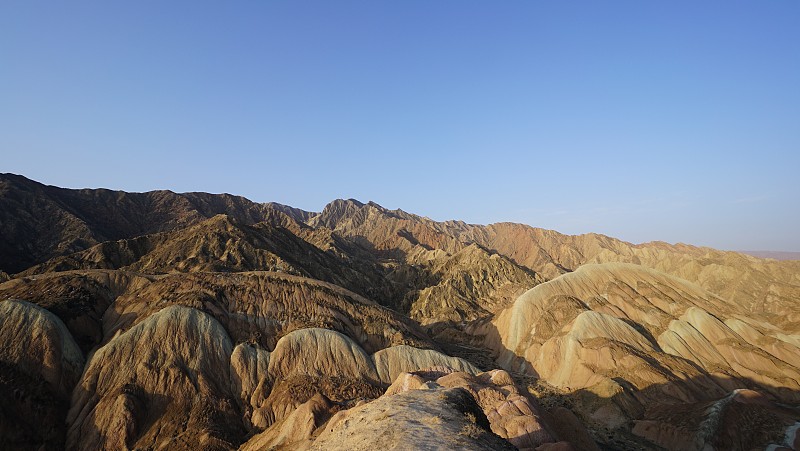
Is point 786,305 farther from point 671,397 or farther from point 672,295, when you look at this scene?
point 671,397

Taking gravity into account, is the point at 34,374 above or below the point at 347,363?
above

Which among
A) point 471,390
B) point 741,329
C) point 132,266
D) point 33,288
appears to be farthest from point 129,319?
point 741,329

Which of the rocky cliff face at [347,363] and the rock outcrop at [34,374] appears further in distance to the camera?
the rock outcrop at [34,374]

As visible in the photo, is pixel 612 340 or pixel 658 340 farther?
pixel 658 340

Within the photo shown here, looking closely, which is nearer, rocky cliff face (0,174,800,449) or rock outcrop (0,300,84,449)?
rocky cliff face (0,174,800,449)

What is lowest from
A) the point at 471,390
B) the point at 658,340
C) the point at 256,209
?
the point at 658,340

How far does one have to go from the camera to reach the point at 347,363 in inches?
1570

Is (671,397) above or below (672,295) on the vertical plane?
below

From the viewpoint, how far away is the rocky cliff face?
1014 inches

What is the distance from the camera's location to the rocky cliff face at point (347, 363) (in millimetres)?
25750

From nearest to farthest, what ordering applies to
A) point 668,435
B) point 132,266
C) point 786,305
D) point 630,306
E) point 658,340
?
point 668,435 < point 658,340 < point 630,306 < point 132,266 < point 786,305

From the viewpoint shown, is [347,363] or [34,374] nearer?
[34,374]

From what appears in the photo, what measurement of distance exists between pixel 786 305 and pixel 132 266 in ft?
418

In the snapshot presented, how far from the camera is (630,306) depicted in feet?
219
